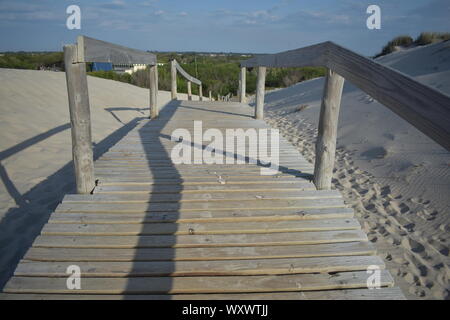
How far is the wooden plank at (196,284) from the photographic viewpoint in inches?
69.9

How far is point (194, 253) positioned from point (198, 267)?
0.46 ft

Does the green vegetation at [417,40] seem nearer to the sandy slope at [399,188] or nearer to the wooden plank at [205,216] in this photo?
the sandy slope at [399,188]

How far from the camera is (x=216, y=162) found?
3.77 meters

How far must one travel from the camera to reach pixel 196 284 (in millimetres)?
1818

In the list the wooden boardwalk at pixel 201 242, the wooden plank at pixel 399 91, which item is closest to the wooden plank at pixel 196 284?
the wooden boardwalk at pixel 201 242

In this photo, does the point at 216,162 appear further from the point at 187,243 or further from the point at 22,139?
the point at 22,139

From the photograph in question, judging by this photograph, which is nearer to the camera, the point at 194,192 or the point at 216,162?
the point at 194,192

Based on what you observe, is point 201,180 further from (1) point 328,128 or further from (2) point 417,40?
(2) point 417,40

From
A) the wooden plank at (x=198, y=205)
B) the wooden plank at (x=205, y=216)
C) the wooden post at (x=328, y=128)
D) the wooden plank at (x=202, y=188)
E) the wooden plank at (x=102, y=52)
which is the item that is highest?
the wooden plank at (x=102, y=52)

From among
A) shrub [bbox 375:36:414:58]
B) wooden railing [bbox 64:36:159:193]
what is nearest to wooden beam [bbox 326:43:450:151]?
wooden railing [bbox 64:36:159:193]

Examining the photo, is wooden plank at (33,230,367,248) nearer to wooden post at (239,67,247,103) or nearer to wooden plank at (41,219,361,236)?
wooden plank at (41,219,361,236)

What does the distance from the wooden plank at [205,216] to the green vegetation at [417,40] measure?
21.2 meters
